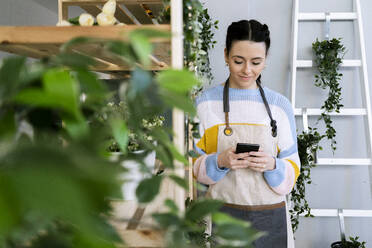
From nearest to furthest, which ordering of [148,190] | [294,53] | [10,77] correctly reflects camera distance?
[10,77] < [148,190] < [294,53]

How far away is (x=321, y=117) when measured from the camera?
2.61m

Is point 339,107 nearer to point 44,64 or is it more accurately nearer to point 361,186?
point 361,186

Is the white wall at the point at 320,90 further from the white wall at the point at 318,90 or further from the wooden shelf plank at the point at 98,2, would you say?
the wooden shelf plank at the point at 98,2

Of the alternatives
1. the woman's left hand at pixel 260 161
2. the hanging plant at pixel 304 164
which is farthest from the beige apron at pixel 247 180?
the hanging plant at pixel 304 164

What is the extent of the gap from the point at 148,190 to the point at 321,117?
7.87 ft

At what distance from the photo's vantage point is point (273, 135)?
1762mm

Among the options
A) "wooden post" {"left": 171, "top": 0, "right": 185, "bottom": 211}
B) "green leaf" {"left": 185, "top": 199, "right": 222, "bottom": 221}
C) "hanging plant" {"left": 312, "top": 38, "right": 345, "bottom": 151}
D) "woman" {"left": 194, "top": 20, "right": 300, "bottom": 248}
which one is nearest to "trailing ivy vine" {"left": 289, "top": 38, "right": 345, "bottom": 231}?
"hanging plant" {"left": 312, "top": 38, "right": 345, "bottom": 151}

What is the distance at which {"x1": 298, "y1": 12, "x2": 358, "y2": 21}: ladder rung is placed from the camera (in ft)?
8.40

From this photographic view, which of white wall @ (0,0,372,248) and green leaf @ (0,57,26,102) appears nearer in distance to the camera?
green leaf @ (0,57,26,102)

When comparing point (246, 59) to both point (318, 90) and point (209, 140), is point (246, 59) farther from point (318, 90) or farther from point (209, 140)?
point (318, 90)

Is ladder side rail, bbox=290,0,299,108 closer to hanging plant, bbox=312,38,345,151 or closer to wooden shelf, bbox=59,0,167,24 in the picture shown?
hanging plant, bbox=312,38,345,151

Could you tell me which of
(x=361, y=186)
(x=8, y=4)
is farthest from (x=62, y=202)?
(x=361, y=186)

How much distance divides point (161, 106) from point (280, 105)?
1.48m

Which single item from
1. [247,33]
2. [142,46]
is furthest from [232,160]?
[142,46]
